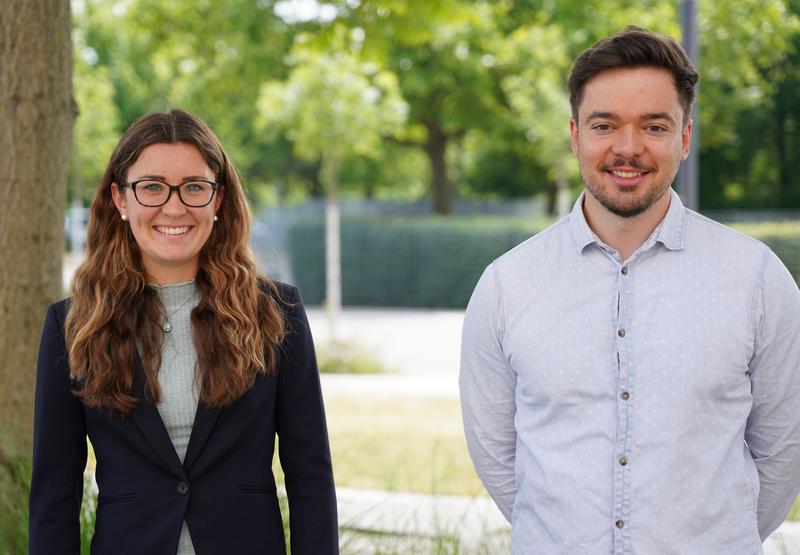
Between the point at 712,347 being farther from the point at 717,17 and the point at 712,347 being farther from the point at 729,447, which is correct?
the point at 717,17

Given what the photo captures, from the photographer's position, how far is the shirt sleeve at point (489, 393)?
Result: 2494 mm

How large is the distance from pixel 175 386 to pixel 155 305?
0.71 ft

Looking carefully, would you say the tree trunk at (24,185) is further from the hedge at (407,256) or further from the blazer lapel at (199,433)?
the hedge at (407,256)

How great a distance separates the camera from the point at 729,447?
2.27m

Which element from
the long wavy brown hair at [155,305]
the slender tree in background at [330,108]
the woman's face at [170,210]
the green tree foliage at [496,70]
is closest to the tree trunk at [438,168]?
the green tree foliage at [496,70]

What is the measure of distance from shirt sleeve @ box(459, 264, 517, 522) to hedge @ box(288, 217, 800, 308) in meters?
18.1

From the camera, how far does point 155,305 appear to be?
8.46 ft

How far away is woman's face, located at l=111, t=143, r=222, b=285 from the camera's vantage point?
250 centimetres

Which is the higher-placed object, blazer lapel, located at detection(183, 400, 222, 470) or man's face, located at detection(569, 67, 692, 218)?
man's face, located at detection(569, 67, 692, 218)

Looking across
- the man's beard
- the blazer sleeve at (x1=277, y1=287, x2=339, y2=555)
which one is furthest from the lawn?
the man's beard

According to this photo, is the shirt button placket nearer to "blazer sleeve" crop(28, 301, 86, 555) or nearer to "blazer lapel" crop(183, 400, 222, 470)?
"blazer lapel" crop(183, 400, 222, 470)

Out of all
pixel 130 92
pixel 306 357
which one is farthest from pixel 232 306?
pixel 130 92

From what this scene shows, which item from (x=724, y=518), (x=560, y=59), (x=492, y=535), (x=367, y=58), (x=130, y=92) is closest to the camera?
(x=724, y=518)

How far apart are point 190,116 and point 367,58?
16.2ft
